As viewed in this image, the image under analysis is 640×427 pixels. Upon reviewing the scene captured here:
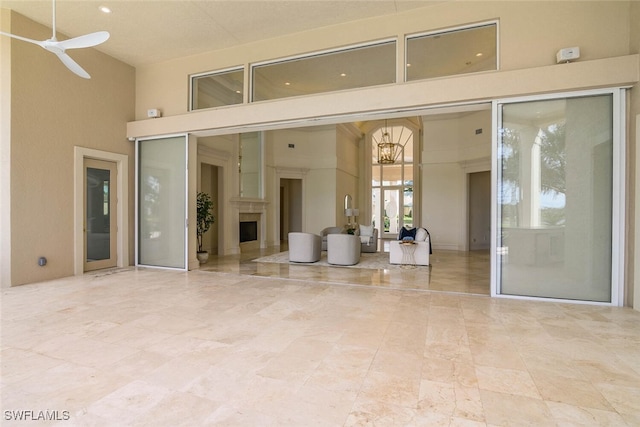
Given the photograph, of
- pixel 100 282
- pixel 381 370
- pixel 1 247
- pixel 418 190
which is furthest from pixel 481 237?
pixel 1 247

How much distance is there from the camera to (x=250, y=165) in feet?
35.2

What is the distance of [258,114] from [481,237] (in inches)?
345

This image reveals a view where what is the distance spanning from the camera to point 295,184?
14320mm

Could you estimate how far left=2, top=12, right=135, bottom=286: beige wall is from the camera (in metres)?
5.09

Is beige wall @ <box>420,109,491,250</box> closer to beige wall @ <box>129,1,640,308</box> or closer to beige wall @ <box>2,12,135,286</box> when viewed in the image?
beige wall @ <box>129,1,640,308</box>

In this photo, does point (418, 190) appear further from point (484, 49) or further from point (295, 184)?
point (484, 49)

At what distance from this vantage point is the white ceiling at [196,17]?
4812 mm

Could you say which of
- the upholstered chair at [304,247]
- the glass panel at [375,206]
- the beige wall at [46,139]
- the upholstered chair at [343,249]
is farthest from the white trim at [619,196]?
the glass panel at [375,206]

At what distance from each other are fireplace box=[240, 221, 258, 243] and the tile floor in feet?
18.9

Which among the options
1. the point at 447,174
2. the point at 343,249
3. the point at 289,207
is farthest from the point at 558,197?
the point at 289,207

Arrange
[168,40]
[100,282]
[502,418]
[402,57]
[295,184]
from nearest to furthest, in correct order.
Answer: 1. [502,418]
2. [402,57]
3. [100,282]
4. [168,40]
5. [295,184]

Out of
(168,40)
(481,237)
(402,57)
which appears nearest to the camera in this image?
(402,57)

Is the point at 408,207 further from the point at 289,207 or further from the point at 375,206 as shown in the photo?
the point at 289,207

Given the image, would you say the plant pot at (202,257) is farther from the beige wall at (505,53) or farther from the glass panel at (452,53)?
the glass panel at (452,53)
